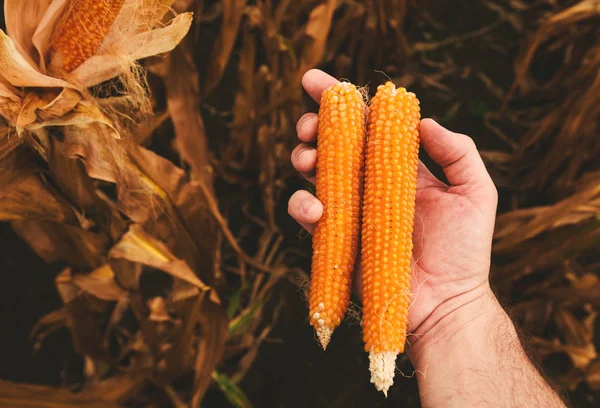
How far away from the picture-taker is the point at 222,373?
2.60 metres

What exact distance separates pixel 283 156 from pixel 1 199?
1714 mm

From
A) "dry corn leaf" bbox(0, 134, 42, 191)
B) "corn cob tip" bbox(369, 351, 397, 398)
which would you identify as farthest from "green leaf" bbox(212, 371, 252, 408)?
"dry corn leaf" bbox(0, 134, 42, 191)

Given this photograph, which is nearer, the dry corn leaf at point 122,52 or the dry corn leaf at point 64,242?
the dry corn leaf at point 122,52

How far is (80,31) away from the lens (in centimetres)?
137

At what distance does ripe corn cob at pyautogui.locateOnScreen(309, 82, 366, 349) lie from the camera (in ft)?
4.66

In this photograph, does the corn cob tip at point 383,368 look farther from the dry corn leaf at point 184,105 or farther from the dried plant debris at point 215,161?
the dry corn leaf at point 184,105

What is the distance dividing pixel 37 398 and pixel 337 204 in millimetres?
1291

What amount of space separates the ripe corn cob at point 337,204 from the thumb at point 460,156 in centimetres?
31

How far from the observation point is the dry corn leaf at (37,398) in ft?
4.89

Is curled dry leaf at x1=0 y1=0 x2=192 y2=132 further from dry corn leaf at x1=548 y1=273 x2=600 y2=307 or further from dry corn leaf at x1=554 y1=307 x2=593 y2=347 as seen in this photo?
dry corn leaf at x1=554 y1=307 x2=593 y2=347

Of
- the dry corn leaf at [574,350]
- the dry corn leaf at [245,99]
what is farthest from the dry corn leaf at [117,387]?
the dry corn leaf at [574,350]

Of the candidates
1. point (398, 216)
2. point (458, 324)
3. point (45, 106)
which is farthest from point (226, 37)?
point (458, 324)

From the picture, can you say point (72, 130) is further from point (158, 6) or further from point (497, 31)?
point (497, 31)

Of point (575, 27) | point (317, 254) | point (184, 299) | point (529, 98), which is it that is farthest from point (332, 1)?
point (575, 27)
